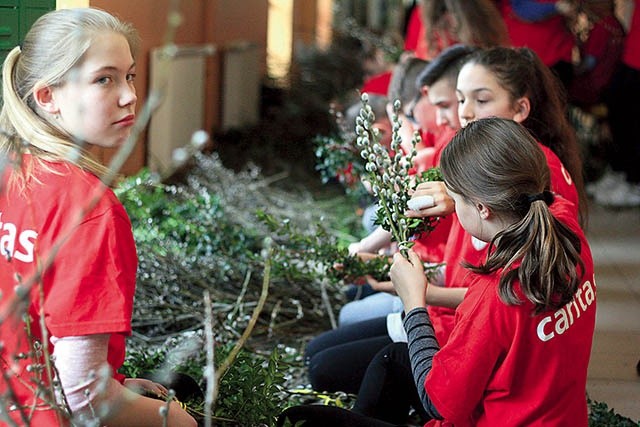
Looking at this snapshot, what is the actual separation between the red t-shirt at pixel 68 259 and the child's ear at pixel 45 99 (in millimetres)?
123

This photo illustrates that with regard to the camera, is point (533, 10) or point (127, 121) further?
point (533, 10)

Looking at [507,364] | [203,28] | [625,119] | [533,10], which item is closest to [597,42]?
[625,119]

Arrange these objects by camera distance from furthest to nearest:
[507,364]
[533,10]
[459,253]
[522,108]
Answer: [533,10]
[522,108]
[459,253]
[507,364]

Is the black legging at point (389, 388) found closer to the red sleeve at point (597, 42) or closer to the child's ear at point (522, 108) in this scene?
the child's ear at point (522, 108)

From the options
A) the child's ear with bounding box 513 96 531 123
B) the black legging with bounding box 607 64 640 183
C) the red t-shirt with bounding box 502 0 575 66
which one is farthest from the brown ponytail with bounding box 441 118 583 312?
the black legging with bounding box 607 64 640 183

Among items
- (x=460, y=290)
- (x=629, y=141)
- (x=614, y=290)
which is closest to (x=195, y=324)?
(x=460, y=290)

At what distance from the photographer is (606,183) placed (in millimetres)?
7707

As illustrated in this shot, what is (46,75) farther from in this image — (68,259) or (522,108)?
A: (522,108)

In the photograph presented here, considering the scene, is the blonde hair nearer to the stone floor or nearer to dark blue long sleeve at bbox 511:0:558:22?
the stone floor

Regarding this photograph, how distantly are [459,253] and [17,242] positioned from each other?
141 cm

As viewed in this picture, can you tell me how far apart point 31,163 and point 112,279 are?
0.30m

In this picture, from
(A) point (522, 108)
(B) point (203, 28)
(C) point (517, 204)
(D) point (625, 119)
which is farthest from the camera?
(D) point (625, 119)

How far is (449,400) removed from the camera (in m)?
2.24

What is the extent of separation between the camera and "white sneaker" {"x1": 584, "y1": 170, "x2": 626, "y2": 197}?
300 inches
